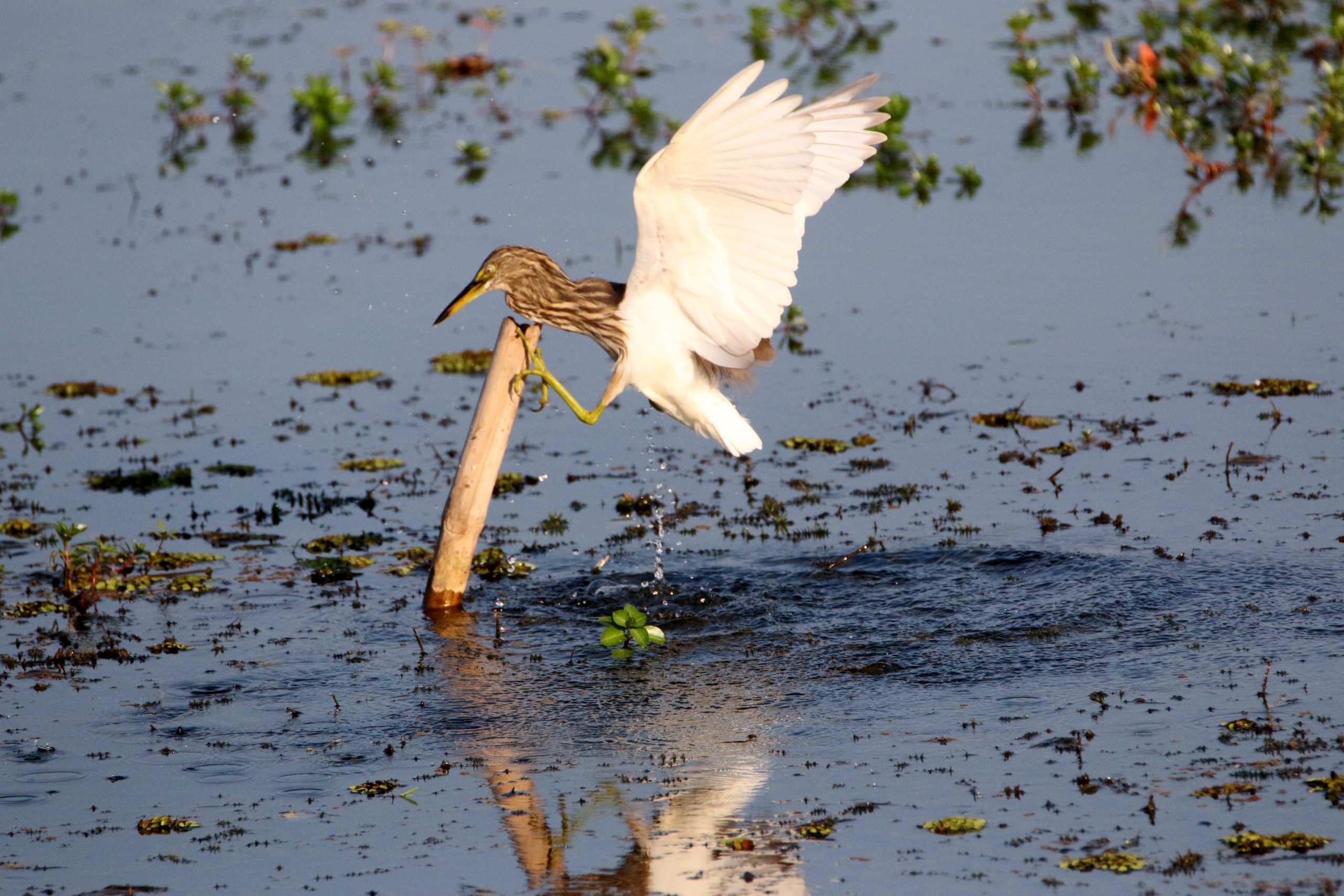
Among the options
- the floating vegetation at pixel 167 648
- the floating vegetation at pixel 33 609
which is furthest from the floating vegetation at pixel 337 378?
the floating vegetation at pixel 167 648

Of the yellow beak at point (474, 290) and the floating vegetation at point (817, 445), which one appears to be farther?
the floating vegetation at point (817, 445)

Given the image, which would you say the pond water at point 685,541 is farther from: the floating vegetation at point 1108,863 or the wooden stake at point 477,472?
the wooden stake at point 477,472

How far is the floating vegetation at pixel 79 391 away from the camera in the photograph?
31.5 feet

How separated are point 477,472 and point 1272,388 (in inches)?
178

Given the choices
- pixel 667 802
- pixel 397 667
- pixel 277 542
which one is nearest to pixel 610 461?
pixel 277 542

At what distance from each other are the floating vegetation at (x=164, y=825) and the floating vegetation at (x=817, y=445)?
4308 millimetres

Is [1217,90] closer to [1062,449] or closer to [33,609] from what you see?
[1062,449]

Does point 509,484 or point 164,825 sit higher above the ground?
point 509,484

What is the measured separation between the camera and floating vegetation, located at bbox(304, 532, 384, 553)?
7531 mm

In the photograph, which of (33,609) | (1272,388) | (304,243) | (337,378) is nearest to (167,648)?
(33,609)

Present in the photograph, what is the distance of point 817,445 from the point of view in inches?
331

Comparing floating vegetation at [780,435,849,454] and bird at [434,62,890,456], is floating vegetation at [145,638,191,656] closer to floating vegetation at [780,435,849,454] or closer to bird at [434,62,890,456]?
bird at [434,62,890,456]

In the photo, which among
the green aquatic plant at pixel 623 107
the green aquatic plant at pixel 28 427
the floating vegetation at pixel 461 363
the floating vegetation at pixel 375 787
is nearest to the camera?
the floating vegetation at pixel 375 787

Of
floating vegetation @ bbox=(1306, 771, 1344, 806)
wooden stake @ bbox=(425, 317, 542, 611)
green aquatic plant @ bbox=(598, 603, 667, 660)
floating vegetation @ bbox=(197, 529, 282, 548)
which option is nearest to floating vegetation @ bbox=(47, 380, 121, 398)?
floating vegetation @ bbox=(197, 529, 282, 548)
